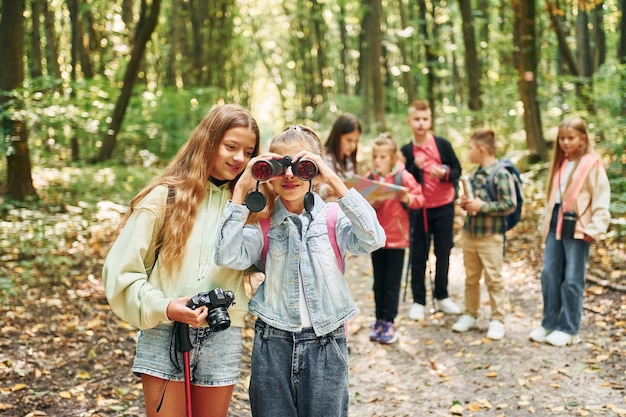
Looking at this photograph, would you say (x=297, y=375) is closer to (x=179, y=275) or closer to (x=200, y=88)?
(x=179, y=275)

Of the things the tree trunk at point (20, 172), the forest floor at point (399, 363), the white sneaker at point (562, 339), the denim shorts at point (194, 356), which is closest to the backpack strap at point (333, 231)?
the denim shorts at point (194, 356)

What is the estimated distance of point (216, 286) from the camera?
291 centimetres

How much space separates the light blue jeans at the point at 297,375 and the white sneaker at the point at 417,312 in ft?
14.7

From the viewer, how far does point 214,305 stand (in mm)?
2627

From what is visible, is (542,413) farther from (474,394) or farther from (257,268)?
(257,268)

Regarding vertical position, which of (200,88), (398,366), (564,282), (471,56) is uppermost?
(471,56)

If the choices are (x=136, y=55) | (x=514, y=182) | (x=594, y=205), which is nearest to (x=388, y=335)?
(x=514, y=182)

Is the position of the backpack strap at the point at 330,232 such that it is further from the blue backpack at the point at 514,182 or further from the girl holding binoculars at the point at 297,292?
the blue backpack at the point at 514,182

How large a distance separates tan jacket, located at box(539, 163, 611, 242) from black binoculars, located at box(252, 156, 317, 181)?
3.98 meters

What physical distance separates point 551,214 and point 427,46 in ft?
41.6

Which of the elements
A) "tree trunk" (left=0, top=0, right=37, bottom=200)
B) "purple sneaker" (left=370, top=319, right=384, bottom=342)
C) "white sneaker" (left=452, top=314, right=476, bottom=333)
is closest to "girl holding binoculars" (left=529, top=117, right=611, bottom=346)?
"white sneaker" (left=452, top=314, right=476, bottom=333)

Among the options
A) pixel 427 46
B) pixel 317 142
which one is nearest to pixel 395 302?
pixel 317 142

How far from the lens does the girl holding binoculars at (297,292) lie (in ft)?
9.38

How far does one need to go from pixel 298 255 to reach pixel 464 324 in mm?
4416
